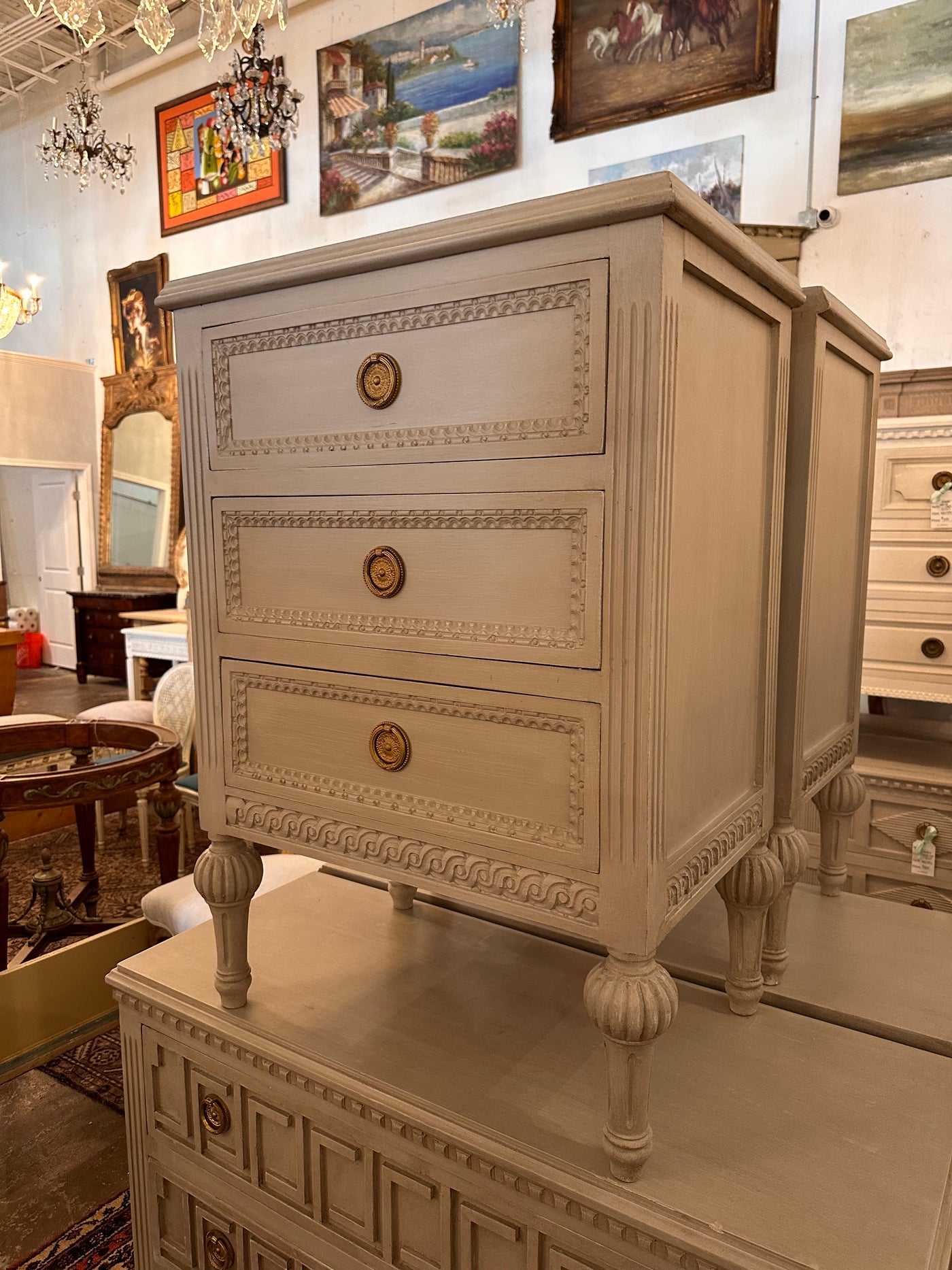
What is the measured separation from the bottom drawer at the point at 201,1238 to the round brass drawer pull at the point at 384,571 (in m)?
1.08

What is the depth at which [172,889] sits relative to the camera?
258 cm

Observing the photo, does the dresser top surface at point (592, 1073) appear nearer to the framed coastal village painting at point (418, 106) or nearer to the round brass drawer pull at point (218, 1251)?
the round brass drawer pull at point (218, 1251)

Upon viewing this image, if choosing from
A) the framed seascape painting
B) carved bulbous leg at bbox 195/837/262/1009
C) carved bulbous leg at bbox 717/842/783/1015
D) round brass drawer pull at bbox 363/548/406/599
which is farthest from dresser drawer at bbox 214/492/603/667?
the framed seascape painting

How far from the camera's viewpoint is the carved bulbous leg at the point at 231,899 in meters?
1.46

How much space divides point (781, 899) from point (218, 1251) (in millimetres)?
1173

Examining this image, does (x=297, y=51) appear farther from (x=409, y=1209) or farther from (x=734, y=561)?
(x=409, y=1209)

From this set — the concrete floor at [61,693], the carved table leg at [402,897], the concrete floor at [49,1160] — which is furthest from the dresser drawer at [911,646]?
the concrete floor at [61,693]

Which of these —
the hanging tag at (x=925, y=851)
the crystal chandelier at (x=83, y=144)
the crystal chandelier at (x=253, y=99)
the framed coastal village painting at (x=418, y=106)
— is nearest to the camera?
the hanging tag at (x=925, y=851)

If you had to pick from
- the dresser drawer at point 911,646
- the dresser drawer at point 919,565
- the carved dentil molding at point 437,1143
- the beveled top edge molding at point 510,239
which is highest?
the beveled top edge molding at point 510,239

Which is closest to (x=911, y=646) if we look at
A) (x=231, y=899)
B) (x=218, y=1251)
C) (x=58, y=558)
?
(x=231, y=899)

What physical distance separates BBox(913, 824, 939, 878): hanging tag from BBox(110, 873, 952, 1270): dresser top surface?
1.78 meters

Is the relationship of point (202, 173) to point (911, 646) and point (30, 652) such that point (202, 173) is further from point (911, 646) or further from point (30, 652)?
point (911, 646)

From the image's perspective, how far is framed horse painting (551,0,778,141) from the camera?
14.7 feet

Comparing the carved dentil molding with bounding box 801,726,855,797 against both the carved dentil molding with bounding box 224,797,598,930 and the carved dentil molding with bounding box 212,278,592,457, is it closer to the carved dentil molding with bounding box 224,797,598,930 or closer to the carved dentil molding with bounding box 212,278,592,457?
the carved dentil molding with bounding box 224,797,598,930
